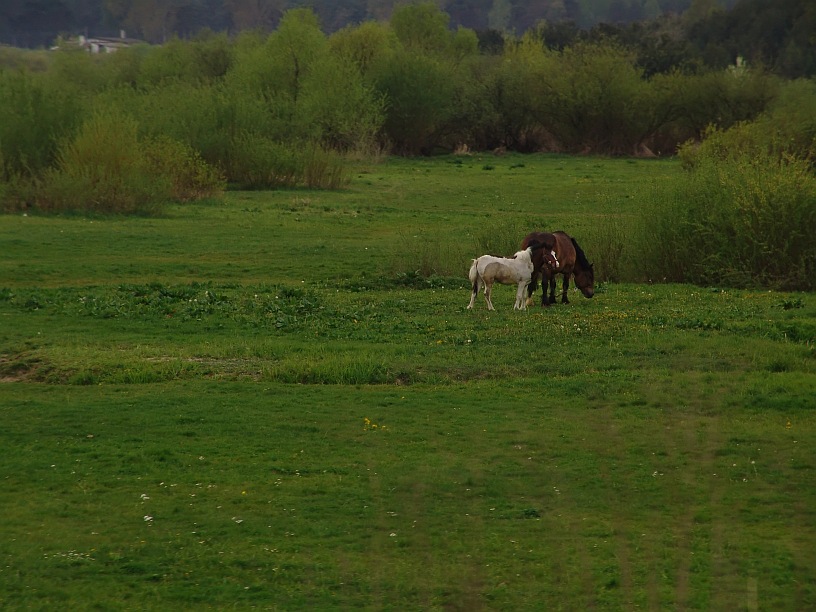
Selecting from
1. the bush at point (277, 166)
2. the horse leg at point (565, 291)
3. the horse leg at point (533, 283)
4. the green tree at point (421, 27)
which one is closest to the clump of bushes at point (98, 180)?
the bush at point (277, 166)

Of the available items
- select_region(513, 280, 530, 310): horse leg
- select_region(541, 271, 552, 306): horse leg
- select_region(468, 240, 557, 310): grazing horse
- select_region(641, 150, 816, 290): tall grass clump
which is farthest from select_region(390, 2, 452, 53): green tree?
select_region(468, 240, 557, 310): grazing horse

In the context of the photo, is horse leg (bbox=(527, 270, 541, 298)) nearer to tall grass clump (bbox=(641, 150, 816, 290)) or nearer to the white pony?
the white pony

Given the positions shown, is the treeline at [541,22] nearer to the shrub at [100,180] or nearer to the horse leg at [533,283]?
the shrub at [100,180]

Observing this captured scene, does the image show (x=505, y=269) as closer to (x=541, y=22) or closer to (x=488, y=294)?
(x=488, y=294)

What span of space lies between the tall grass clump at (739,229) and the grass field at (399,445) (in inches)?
45.8

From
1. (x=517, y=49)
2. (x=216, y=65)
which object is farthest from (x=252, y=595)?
(x=517, y=49)

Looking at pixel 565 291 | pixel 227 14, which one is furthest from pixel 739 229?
pixel 227 14

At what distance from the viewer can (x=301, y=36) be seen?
5522 cm

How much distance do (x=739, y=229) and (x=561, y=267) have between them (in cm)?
491

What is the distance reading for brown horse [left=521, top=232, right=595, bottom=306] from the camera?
667 inches

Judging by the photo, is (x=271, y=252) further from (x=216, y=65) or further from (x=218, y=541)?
(x=216, y=65)

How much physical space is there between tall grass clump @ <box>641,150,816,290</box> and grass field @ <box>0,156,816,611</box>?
3.82 feet

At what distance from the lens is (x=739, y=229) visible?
2075cm

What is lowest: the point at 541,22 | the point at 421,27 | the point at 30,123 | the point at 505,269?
the point at 505,269
